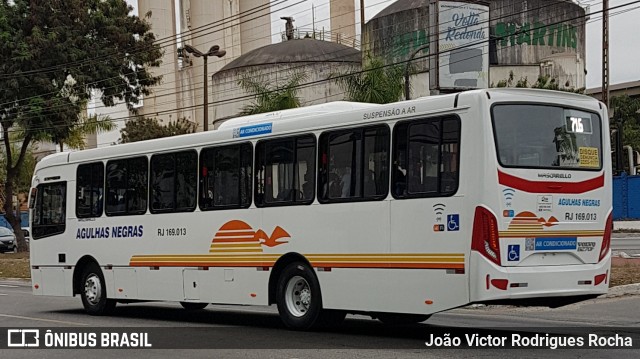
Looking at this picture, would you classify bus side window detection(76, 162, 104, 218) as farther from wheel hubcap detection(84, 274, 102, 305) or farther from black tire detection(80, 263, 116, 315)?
wheel hubcap detection(84, 274, 102, 305)

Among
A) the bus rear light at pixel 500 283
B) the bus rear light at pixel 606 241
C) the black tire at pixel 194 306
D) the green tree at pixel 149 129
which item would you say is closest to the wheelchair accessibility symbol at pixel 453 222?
the bus rear light at pixel 500 283

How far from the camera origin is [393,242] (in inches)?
556

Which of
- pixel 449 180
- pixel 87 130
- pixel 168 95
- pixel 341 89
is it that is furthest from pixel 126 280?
pixel 168 95

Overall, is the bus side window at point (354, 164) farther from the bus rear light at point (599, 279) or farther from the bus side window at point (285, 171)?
the bus rear light at point (599, 279)

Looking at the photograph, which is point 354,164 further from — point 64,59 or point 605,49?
point 64,59

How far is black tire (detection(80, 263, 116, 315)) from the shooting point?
1988cm

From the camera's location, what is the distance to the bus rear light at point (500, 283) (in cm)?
1276

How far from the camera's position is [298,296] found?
15.7 metres

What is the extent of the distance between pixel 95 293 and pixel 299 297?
19.0ft

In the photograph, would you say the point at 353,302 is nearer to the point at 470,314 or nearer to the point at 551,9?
the point at 470,314

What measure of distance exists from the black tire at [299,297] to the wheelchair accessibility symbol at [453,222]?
8.77 feet

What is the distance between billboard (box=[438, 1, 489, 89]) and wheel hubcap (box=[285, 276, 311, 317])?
83.5ft

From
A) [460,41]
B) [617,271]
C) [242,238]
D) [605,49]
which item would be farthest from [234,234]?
[605,49]

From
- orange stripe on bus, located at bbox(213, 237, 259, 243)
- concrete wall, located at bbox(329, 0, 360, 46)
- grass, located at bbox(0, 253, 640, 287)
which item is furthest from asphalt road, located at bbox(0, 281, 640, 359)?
concrete wall, located at bbox(329, 0, 360, 46)
